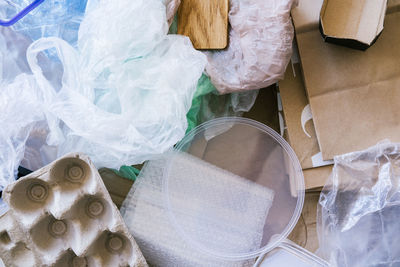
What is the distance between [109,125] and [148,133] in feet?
0.27

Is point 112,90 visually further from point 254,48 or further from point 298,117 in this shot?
point 298,117

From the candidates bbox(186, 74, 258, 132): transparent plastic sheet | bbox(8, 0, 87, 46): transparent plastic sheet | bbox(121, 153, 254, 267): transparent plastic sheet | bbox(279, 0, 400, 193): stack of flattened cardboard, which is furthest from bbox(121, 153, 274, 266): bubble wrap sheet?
bbox(8, 0, 87, 46): transparent plastic sheet

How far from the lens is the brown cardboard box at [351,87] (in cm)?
89

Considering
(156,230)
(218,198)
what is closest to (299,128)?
(218,198)

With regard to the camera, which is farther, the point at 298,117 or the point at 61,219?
the point at 298,117

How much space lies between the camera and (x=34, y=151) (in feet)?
3.02

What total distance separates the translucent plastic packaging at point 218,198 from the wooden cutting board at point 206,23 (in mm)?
199

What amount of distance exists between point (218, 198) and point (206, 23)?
40 cm

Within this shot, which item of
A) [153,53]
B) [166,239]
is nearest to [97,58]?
[153,53]

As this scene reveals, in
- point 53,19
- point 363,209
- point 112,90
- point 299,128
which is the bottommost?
point 363,209

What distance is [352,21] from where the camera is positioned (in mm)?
891

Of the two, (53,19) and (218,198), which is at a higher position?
(53,19)

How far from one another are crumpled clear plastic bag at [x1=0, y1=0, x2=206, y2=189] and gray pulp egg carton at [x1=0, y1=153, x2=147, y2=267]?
0.23ft

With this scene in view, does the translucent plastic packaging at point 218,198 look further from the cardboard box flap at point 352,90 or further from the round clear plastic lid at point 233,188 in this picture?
the cardboard box flap at point 352,90
